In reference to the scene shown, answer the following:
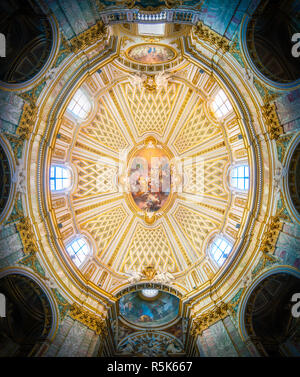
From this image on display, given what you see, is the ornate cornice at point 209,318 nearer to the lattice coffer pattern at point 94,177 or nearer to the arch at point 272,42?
the lattice coffer pattern at point 94,177

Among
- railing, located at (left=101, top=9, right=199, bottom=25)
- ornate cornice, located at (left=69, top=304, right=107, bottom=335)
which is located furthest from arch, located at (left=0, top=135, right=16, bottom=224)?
railing, located at (left=101, top=9, right=199, bottom=25)

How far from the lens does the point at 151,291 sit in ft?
70.3

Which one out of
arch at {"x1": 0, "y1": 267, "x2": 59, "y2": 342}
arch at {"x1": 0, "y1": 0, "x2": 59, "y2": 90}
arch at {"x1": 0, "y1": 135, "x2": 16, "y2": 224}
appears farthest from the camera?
arch at {"x1": 0, "y1": 267, "x2": 59, "y2": 342}

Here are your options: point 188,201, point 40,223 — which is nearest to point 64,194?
point 40,223

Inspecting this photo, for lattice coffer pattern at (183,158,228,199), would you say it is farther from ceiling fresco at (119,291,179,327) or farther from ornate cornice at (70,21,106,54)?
ornate cornice at (70,21,106,54)

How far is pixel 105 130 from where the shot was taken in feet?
69.3

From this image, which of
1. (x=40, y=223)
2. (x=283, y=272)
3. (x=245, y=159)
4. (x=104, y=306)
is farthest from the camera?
(x=104, y=306)

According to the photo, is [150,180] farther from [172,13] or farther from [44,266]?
[172,13]

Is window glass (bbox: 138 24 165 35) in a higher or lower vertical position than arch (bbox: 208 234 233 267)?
higher

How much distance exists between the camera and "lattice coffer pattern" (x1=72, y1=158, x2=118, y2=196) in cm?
1995

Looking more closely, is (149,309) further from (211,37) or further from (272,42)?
(272,42)

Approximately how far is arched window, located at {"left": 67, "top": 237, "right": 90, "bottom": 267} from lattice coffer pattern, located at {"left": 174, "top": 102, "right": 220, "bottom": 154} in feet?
40.0

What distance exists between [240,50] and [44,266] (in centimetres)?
1640

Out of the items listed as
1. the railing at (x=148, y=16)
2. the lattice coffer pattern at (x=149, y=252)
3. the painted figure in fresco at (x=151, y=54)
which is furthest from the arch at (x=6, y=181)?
the lattice coffer pattern at (x=149, y=252)
